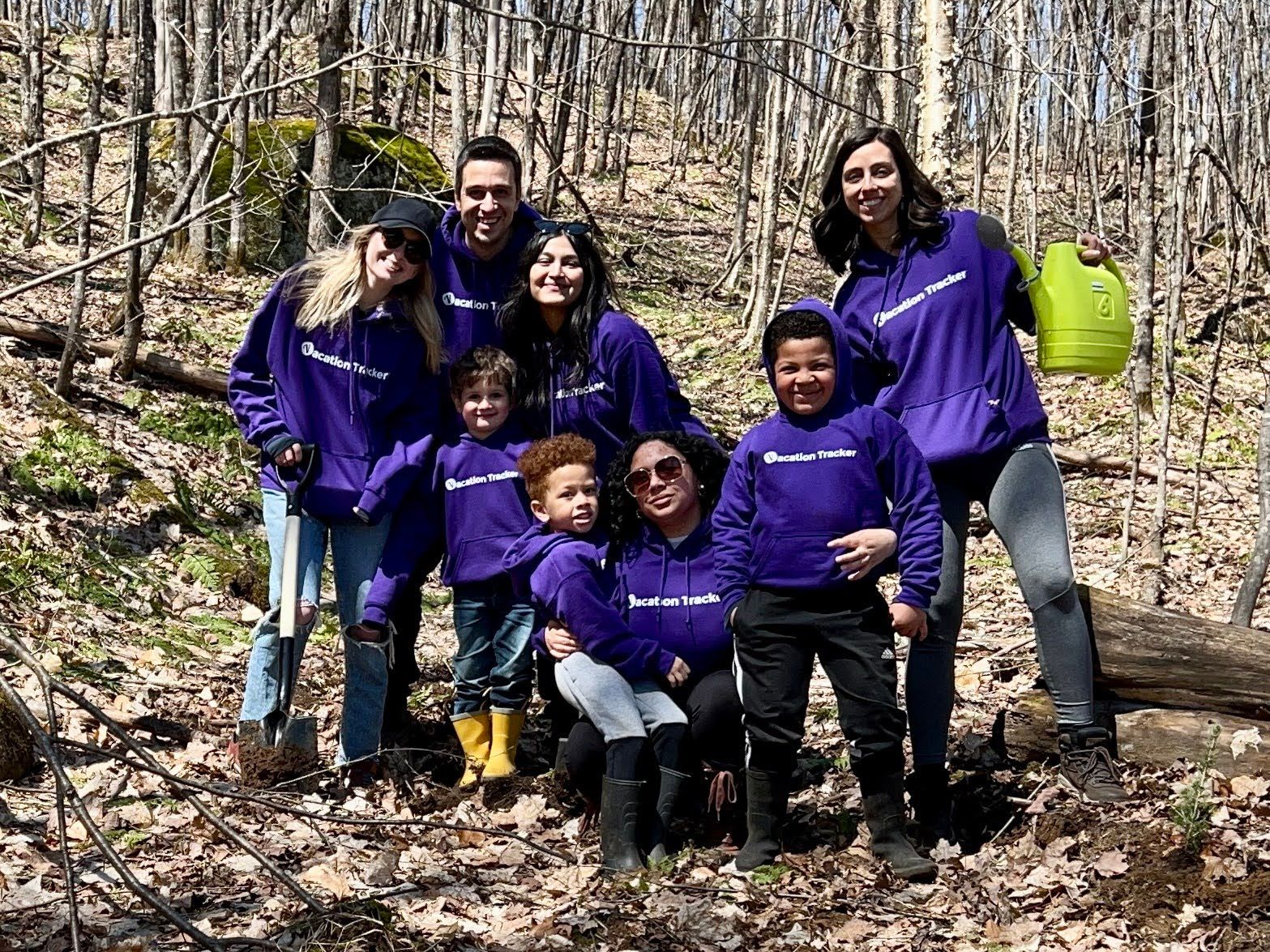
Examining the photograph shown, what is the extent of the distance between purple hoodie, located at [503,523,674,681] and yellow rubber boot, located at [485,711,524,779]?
52 cm

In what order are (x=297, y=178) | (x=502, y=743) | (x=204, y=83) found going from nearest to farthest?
(x=502, y=743) < (x=204, y=83) < (x=297, y=178)

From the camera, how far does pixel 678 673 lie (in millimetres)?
4242

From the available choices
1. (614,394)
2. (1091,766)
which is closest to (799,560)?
(614,394)

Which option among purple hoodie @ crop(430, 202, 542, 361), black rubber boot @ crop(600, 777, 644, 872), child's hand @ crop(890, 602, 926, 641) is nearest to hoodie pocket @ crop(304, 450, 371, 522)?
purple hoodie @ crop(430, 202, 542, 361)

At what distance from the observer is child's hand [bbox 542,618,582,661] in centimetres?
420

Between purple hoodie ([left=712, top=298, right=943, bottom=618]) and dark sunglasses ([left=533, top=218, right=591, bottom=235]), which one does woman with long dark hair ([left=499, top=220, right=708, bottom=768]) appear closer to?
dark sunglasses ([left=533, top=218, right=591, bottom=235])

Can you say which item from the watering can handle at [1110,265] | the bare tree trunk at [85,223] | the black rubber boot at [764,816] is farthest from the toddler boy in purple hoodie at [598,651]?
the bare tree trunk at [85,223]

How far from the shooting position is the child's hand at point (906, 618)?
12.2 ft

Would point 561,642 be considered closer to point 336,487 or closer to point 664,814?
point 664,814

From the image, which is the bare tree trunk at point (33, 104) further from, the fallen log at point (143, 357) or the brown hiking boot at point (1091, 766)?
the brown hiking boot at point (1091, 766)

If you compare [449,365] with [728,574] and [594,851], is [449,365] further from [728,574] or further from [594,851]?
[594,851]

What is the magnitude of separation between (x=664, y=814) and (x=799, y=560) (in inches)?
39.1

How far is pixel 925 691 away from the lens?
4.02 metres

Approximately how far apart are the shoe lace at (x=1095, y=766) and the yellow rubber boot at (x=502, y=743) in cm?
207
